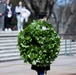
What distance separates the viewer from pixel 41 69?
630cm

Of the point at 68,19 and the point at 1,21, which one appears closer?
the point at 1,21

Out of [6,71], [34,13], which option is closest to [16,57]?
[6,71]

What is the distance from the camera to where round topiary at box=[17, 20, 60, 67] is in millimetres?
6148

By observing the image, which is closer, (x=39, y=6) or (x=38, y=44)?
(x=38, y=44)

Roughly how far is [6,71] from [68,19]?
1224 inches

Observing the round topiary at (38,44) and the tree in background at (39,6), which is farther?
the tree in background at (39,6)

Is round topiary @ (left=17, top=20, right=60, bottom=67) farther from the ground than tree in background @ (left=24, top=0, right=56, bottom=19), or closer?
closer

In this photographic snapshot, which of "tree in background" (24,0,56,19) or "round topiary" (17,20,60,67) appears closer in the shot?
"round topiary" (17,20,60,67)

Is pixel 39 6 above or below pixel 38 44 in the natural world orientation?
above

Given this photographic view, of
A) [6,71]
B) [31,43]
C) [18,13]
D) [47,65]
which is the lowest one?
[6,71]

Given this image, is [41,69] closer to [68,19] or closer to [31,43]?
[31,43]

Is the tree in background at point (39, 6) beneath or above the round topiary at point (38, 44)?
above

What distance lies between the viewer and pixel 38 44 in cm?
618

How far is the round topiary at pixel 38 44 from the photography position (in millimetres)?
6148
